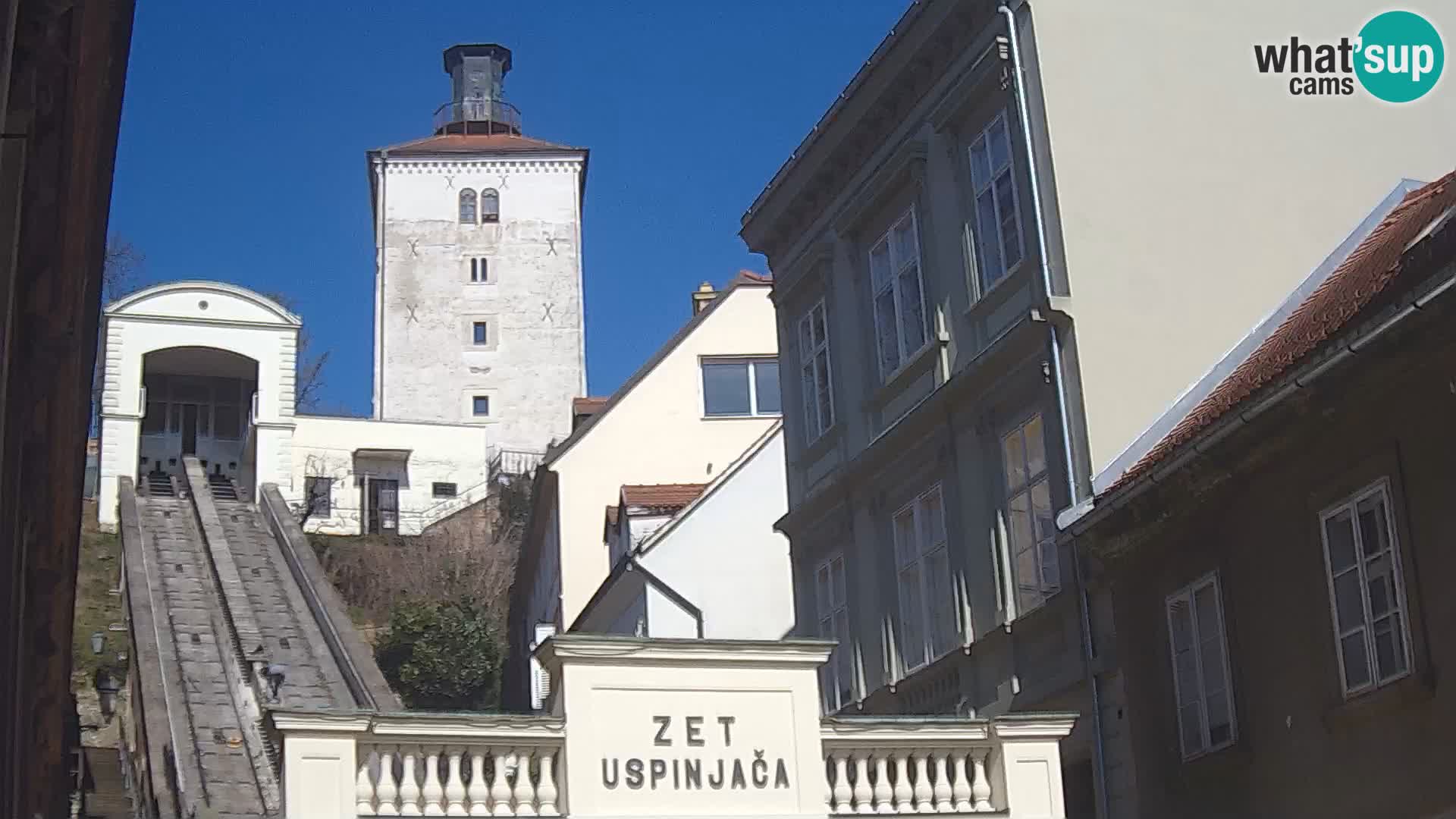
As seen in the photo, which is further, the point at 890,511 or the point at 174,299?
the point at 174,299

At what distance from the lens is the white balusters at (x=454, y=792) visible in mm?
12719

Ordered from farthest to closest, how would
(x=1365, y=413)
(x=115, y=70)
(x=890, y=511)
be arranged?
1. (x=890, y=511)
2. (x=1365, y=413)
3. (x=115, y=70)

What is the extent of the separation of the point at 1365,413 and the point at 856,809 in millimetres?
4391

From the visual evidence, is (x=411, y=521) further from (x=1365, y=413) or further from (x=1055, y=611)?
(x=1365, y=413)

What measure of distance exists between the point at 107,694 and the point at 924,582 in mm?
15160

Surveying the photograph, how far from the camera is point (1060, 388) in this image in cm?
1755

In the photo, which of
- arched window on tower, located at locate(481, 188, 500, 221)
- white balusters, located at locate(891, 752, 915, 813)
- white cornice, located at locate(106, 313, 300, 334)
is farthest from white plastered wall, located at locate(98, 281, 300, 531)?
white balusters, located at locate(891, 752, 915, 813)

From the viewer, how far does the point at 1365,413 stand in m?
13.7

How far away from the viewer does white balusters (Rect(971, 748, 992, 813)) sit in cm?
1401

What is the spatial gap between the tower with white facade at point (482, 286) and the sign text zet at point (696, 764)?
64005 mm

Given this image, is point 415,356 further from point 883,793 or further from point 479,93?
point 883,793

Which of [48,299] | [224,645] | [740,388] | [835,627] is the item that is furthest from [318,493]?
[48,299]

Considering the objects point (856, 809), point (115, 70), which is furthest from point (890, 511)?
point (115, 70)

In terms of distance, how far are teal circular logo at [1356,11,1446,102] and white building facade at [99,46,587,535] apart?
123 feet
